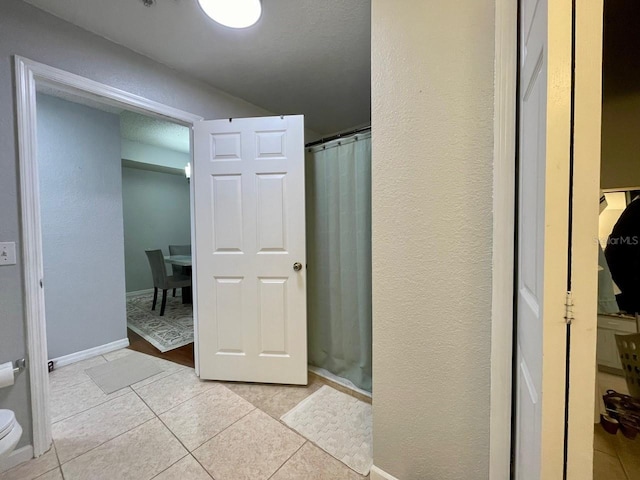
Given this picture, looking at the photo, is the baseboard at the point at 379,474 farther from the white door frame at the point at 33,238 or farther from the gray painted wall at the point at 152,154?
the gray painted wall at the point at 152,154

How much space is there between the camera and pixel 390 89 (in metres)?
1.02

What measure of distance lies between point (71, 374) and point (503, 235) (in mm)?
3045

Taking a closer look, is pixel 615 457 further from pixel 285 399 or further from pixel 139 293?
pixel 139 293

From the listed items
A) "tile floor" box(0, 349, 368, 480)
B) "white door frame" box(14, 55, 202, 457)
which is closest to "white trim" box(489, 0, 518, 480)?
"tile floor" box(0, 349, 368, 480)

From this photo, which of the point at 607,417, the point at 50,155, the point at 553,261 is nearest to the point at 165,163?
the point at 50,155

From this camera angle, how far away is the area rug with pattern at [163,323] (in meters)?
2.59

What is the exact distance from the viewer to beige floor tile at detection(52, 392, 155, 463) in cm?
131

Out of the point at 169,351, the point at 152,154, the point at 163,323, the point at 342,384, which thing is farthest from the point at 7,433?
the point at 152,154

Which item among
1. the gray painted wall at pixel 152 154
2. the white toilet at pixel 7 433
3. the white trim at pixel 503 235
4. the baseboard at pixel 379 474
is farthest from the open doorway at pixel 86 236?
the white trim at pixel 503 235

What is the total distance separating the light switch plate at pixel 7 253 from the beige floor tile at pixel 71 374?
1203mm

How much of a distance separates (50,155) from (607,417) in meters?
3.96

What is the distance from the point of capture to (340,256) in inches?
74.0

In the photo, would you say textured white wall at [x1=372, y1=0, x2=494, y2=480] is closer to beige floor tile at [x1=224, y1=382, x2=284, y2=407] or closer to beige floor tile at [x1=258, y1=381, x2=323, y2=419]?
beige floor tile at [x1=258, y1=381, x2=323, y2=419]

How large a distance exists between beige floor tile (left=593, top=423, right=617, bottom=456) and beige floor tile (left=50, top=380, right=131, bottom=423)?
8.45ft
